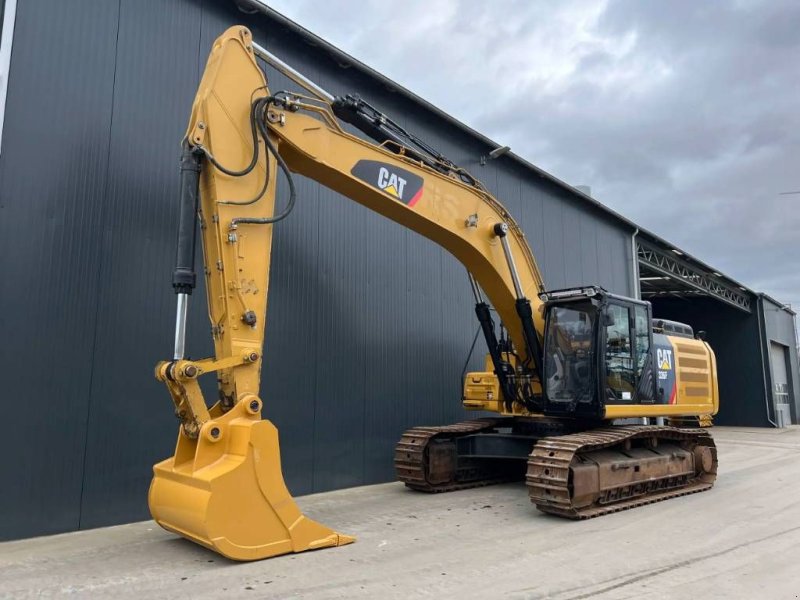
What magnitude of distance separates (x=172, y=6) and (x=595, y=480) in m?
8.33

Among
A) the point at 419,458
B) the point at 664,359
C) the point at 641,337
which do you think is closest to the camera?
the point at 419,458

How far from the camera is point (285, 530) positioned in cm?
556

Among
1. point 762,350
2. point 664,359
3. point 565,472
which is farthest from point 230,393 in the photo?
point 762,350

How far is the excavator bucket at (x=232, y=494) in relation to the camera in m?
5.11

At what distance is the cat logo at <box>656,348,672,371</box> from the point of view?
952 cm

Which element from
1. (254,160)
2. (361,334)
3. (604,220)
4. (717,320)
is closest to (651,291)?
(717,320)

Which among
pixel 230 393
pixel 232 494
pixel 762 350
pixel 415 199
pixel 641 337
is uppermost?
pixel 415 199

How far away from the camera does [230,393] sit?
5746 millimetres

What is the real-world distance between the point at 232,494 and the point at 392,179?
4.05 metres

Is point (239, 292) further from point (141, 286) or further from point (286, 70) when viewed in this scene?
point (286, 70)

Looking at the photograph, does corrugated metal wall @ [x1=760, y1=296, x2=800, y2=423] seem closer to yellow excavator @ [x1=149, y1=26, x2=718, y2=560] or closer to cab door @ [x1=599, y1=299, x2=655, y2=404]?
yellow excavator @ [x1=149, y1=26, x2=718, y2=560]

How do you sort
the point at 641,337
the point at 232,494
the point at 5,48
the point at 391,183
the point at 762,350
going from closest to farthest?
the point at 232,494
the point at 5,48
the point at 391,183
the point at 641,337
the point at 762,350

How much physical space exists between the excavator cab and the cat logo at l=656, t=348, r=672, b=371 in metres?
0.59

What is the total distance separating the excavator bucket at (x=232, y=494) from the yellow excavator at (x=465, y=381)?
0.01 metres
